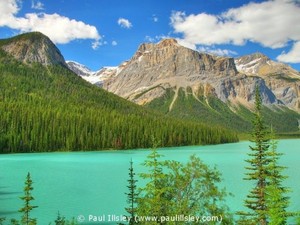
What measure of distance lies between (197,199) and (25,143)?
142 meters

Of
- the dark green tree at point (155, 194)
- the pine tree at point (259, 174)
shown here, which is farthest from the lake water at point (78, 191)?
the dark green tree at point (155, 194)

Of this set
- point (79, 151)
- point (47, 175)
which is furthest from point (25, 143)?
point (47, 175)

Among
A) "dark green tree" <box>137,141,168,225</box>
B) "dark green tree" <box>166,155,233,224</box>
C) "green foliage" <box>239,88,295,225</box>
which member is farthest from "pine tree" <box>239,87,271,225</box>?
"dark green tree" <box>137,141,168,225</box>

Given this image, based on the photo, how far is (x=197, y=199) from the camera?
84.3 ft

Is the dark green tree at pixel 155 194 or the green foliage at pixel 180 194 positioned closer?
the dark green tree at pixel 155 194

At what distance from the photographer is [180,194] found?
84.6ft

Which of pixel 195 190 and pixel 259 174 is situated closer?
pixel 195 190

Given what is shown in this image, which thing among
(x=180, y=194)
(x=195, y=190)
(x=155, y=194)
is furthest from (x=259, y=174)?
(x=155, y=194)

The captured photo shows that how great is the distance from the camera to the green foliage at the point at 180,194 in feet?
79.2

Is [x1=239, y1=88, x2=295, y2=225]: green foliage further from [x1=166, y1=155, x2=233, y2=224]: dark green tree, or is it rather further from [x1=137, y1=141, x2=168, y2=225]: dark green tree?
[x1=137, y1=141, x2=168, y2=225]: dark green tree

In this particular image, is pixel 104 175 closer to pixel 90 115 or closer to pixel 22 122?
pixel 22 122

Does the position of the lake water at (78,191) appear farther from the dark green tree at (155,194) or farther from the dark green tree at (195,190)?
the dark green tree at (155,194)

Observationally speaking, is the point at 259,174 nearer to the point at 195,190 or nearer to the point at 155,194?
the point at 195,190

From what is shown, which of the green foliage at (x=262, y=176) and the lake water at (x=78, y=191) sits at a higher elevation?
the green foliage at (x=262, y=176)
